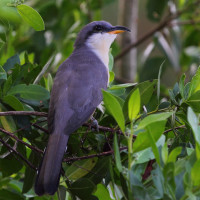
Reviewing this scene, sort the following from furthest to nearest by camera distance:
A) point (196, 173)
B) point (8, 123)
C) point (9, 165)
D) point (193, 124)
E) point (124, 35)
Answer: point (124, 35) → point (9, 165) → point (8, 123) → point (193, 124) → point (196, 173)

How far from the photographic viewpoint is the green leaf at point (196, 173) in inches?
70.2

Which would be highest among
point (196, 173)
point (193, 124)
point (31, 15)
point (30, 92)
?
point (31, 15)

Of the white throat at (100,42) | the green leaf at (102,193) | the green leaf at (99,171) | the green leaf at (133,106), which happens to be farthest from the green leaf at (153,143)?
the white throat at (100,42)

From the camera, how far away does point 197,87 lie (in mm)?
2500

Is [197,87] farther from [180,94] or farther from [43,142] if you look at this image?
[43,142]

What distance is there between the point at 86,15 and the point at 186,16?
1.32 metres

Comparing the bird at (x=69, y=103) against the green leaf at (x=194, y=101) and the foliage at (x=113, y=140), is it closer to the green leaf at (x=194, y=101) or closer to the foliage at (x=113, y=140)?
the foliage at (x=113, y=140)

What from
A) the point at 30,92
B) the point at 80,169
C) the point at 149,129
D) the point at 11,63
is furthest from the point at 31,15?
the point at 149,129

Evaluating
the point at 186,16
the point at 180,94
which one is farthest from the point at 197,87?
the point at 186,16

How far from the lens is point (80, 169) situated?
2504 mm

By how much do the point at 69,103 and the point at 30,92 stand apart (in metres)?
0.28

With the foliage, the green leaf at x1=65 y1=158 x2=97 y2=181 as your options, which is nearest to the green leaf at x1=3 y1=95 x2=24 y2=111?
the foliage

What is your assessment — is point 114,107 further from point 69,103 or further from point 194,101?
point 69,103

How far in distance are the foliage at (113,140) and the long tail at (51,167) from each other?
63 mm
